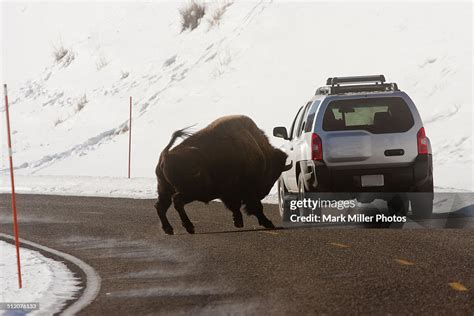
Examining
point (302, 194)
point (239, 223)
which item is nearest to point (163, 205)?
point (239, 223)

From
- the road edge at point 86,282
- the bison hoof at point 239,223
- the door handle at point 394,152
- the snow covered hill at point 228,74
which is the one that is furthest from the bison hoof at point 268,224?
the snow covered hill at point 228,74

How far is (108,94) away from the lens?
40.2m

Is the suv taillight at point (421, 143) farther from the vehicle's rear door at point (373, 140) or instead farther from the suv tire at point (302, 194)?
the suv tire at point (302, 194)

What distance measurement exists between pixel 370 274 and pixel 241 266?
1.52 meters

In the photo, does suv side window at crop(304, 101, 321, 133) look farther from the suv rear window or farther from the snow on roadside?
the snow on roadside

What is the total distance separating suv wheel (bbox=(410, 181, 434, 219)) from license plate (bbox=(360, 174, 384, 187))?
650 mm

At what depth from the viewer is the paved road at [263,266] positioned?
8.93m

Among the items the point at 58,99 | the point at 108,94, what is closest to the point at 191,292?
the point at 108,94

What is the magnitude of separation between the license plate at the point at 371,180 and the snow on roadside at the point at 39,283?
171 inches

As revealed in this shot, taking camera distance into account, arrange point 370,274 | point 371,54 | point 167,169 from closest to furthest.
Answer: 1. point 370,274
2. point 167,169
3. point 371,54

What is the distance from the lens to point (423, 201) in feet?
49.3

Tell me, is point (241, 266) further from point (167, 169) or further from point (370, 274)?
point (167, 169)

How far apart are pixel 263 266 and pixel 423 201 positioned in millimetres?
4382

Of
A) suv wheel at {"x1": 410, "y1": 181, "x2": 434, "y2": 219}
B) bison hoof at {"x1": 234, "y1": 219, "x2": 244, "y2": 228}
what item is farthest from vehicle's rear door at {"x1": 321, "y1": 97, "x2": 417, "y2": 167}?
bison hoof at {"x1": 234, "y1": 219, "x2": 244, "y2": 228}
